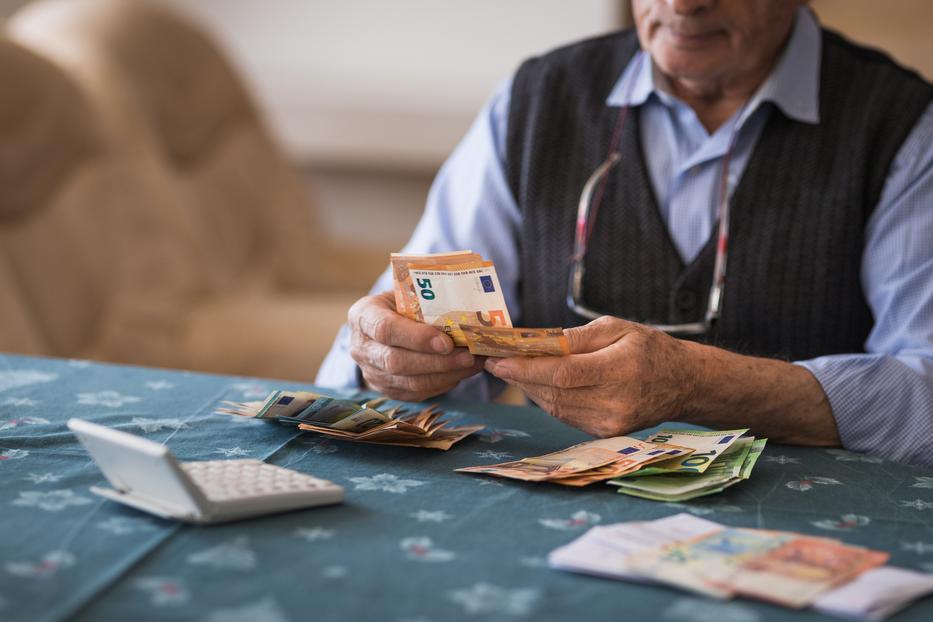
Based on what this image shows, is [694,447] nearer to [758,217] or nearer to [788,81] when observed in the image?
[758,217]

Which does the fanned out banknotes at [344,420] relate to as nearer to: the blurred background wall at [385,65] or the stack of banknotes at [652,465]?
the stack of banknotes at [652,465]

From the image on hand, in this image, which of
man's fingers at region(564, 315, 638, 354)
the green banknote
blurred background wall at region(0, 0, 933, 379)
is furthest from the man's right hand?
blurred background wall at region(0, 0, 933, 379)

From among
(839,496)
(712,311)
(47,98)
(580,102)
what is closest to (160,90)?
(47,98)

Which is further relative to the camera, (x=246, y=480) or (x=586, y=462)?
(x=586, y=462)

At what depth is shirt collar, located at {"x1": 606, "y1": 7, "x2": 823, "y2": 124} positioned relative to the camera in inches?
68.0

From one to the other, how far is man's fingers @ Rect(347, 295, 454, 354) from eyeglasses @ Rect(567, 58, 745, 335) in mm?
450

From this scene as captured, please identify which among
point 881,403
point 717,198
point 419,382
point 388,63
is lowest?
point 881,403

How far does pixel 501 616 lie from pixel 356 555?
16 cm

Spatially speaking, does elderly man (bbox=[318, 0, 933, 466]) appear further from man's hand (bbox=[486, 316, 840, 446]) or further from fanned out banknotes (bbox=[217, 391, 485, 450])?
fanned out banknotes (bbox=[217, 391, 485, 450])

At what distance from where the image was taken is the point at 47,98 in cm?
275

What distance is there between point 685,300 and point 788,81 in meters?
0.38

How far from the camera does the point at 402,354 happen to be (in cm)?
136

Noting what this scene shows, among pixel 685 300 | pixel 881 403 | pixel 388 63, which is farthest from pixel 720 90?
pixel 388 63

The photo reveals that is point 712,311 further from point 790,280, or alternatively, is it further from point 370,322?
point 370,322
